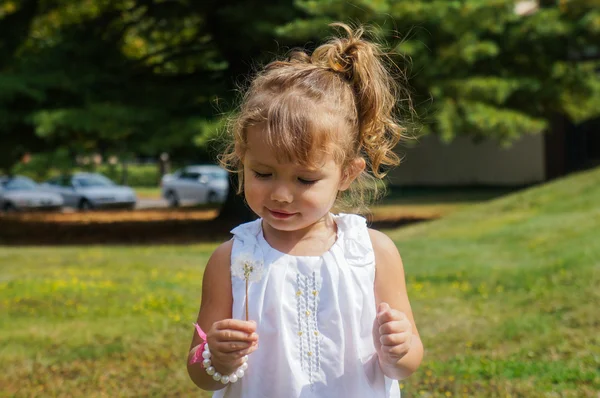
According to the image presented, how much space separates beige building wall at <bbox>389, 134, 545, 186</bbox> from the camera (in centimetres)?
2622

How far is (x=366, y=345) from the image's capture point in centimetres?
233

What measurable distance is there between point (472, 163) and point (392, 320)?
26.5m

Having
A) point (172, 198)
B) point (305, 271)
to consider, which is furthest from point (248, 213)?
point (172, 198)

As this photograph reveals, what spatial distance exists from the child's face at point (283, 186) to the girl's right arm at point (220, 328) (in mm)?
210

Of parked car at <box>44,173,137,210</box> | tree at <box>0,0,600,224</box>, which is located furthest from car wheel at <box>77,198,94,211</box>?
tree at <box>0,0,600,224</box>

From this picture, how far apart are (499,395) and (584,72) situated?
39.1 feet

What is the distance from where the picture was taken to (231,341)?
6.90 ft

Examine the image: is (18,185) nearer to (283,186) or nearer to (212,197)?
(212,197)

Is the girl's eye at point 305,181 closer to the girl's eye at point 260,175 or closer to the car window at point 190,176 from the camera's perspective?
the girl's eye at point 260,175

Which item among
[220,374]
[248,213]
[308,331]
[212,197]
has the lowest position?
[212,197]

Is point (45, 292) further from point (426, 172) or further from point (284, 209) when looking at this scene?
point (426, 172)

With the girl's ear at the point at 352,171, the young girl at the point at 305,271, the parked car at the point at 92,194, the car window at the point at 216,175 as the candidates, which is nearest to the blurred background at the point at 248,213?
the girl's ear at the point at 352,171

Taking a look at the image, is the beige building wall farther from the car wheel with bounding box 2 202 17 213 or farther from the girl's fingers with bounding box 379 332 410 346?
the girl's fingers with bounding box 379 332 410 346

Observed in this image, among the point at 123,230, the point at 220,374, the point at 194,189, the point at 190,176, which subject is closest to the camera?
the point at 220,374
